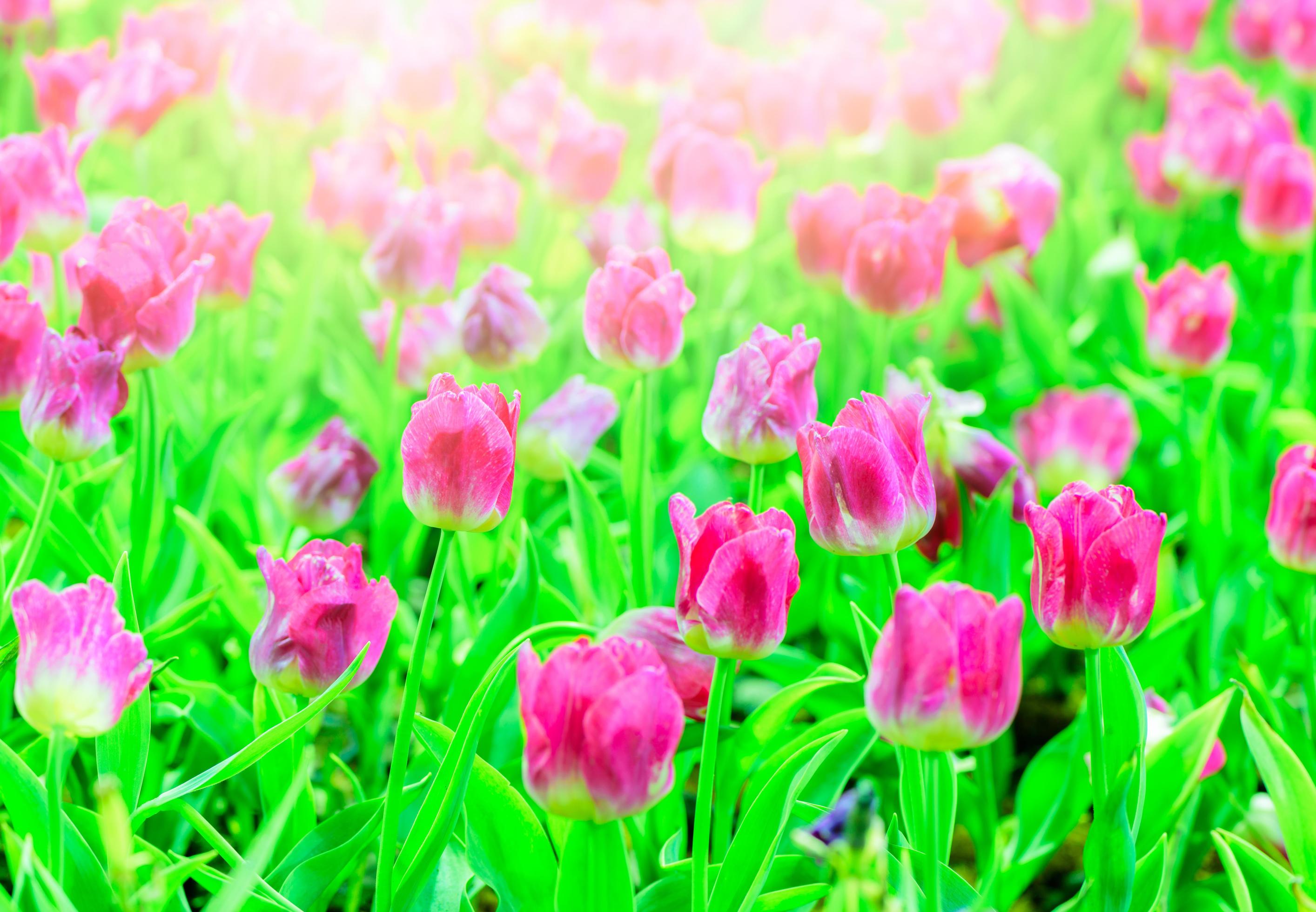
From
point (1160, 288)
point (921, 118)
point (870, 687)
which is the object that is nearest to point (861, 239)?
point (1160, 288)

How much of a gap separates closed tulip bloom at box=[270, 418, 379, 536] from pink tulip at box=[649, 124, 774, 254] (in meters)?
0.60

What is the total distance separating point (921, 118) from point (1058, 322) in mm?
493

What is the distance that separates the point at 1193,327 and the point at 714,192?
0.65m

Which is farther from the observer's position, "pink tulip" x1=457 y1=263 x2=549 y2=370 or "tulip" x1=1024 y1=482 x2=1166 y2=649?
"pink tulip" x1=457 y1=263 x2=549 y2=370

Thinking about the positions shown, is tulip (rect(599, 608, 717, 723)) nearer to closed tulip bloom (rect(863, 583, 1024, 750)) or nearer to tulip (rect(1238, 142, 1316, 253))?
closed tulip bloom (rect(863, 583, 1024, 750))

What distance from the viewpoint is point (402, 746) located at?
91cm

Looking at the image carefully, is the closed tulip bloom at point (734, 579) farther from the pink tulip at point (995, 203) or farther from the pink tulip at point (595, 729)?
the pink tulip at point (995, 203)

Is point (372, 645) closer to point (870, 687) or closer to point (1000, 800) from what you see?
point (870, 687)

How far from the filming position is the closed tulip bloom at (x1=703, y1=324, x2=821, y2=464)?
1.09 meters

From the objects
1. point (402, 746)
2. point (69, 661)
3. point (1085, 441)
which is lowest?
point (1085, 441)

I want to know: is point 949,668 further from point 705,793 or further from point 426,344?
point 426,344

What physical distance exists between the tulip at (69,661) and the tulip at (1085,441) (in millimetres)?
1197

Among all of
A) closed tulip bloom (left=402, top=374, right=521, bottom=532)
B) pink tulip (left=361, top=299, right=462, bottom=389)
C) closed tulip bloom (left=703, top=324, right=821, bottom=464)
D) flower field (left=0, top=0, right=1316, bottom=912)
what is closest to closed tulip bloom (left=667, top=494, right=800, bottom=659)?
flower field (left=0, top=0, right=1316, bottom=912)

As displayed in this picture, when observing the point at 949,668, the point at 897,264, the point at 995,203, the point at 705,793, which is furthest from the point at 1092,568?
the point at 995,203
